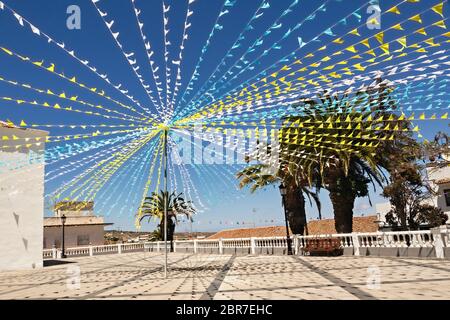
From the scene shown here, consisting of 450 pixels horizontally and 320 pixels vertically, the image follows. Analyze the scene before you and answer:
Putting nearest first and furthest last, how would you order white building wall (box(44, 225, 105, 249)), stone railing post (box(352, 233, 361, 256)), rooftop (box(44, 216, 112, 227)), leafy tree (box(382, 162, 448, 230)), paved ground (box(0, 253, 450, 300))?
1. paved ground (box(0, 253, 450, 300))
2. stone railing post (box(352, 233, 361, 256))
3. leafy tree (box(382, 162, 448, 230))
4. white building wall (box(44, 225, 105, 249))
5. rooftop (box(44, 216, 112, 227))

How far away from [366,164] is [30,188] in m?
21.7

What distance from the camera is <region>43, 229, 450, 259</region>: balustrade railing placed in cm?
1536

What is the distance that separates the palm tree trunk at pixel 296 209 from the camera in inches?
1090

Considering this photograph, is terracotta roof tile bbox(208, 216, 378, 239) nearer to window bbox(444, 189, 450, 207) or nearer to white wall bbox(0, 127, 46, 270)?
window bbox(444, 189, 450, 207)

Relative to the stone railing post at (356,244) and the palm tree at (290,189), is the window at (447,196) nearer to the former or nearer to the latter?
the palm tree at (290,189)

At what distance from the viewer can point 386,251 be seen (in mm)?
16375

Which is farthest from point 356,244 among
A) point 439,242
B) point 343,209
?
point 343,209

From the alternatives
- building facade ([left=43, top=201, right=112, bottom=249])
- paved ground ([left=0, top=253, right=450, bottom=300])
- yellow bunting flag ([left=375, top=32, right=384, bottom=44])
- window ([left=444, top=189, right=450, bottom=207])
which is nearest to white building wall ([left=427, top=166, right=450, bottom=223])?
window ([left=444, top=189, right=450, bottom=207])

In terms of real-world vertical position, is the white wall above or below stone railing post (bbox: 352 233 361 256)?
above

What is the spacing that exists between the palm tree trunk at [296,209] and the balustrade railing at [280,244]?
4433 mm

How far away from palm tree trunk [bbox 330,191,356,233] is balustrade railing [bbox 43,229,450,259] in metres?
3.12

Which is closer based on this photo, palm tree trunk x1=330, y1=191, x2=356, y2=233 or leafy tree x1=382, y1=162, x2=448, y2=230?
palm tree trunk x1=330, y1=191, x2=356, y2=233

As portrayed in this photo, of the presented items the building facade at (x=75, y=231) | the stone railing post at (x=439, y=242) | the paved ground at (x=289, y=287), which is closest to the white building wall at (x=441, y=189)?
the stone railing post at (x=439, y=242)

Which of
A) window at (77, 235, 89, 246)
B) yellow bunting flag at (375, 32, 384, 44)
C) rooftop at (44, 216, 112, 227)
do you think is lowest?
window at (77, 235, 89, 246)
